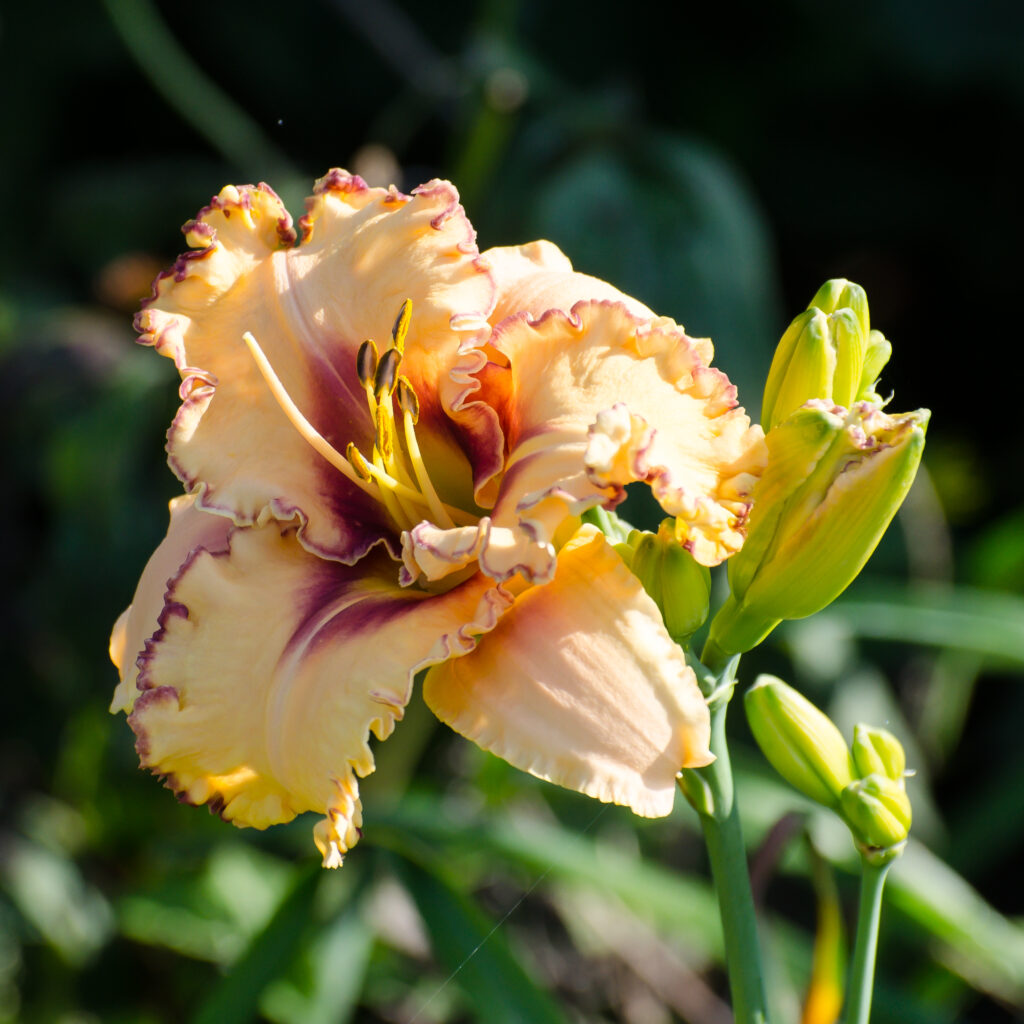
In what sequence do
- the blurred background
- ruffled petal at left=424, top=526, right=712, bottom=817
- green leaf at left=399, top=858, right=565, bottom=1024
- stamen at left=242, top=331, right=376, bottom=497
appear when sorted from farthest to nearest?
1. the blurred background
2. green leaf at left=399, top=858, right=565, bottom=1024
3. stamen at left=242, top=331, right=376, bottom=497
4. ruffled petal at left=424, top=526, right=712, bottom=817

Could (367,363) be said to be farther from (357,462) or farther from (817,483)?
(817,483)

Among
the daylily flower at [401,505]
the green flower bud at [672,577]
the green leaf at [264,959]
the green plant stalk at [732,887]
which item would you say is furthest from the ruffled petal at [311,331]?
the green leaf at [264,959]

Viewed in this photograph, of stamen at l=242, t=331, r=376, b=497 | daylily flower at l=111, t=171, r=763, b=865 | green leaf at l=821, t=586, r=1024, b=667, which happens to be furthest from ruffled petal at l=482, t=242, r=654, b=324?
green leaf at l=821, t=586, r=1024, b=667

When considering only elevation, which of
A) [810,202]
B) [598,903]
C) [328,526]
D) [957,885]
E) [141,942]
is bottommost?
[141,942]

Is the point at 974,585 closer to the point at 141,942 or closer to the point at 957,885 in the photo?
the point at 957,885

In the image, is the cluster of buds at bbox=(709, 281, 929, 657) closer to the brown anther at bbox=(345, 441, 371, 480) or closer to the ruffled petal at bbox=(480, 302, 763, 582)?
the ruffled petal at bbox=(480, 302, 763, 582)

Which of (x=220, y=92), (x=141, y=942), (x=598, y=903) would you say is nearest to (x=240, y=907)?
(x=141, y=942)

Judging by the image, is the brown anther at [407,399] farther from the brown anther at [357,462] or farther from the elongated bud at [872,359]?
the elongated bud at [872,359]
